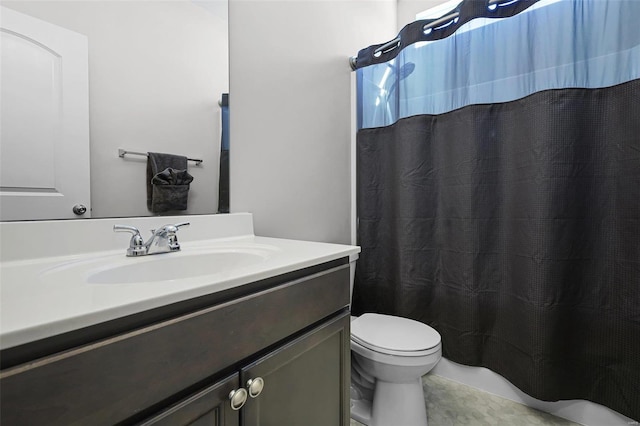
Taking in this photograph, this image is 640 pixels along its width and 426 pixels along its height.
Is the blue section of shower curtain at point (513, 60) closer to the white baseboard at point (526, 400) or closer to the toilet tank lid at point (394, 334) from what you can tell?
the toilet tank lid at point (394, 334)

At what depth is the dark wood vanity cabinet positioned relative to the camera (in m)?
0.39

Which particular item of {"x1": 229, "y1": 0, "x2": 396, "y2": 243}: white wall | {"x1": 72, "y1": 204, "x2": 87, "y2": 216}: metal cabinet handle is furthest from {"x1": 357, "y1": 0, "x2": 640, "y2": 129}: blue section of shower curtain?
{"x1": 72, "y1": 204, "x2": 87, "y2": 216}: metal cabinet handle

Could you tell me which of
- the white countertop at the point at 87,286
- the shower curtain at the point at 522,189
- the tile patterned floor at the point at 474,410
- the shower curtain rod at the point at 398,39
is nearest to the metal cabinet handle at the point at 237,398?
the white countertop at the point at 87,286

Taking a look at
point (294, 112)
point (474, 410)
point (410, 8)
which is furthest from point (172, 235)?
point (410, 8)

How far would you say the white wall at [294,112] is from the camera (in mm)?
1292

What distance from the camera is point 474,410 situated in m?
1.36

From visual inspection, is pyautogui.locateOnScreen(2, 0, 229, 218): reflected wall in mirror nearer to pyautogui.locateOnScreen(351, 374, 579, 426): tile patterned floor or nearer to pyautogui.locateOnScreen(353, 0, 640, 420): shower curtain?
pyautogui.locateOnScreen(353, 0, 640, 420): shower curtain

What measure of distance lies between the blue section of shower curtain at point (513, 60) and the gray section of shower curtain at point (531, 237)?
0.06 meters

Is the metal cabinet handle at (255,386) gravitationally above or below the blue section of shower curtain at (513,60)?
below

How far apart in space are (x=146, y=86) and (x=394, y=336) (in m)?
1.31

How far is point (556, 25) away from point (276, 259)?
1.45 metres

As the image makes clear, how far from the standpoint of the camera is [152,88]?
1.02m

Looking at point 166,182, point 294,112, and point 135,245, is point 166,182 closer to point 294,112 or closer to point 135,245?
point 135,245

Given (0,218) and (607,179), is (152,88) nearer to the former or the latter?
(0,218)
